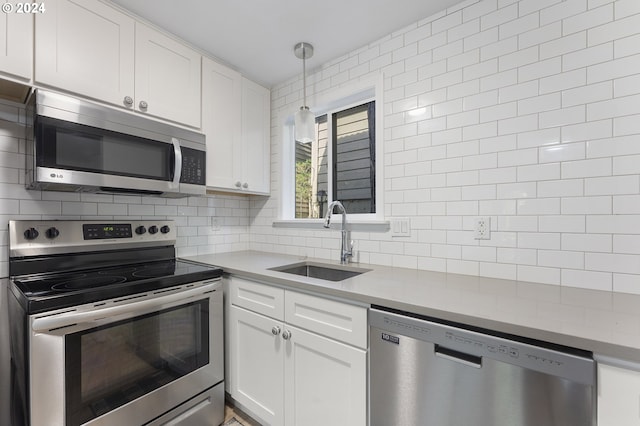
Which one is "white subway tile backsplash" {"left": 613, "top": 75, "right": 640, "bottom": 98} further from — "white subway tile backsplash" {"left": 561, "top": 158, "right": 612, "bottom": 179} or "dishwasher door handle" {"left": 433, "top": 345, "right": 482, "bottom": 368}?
"dishwasher door handle" {"left": 433, "top": 345, "right": 482, "bottom": 368}

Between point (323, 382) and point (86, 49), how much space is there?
6.61ft

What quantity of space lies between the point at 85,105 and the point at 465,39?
199cm

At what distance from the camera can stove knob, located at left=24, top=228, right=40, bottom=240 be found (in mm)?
1405

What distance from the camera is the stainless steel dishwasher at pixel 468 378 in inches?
29.8

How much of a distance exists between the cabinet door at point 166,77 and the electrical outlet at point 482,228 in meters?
1.85

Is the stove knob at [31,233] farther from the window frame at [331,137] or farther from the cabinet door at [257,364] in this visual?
the window frame at [331,137]

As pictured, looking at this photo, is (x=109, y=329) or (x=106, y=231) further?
(x=106, y=231)

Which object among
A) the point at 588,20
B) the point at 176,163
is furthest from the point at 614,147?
the point at 176,163

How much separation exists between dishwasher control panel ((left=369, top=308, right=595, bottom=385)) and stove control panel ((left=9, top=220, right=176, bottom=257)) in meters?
1.57

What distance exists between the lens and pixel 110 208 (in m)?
1.74

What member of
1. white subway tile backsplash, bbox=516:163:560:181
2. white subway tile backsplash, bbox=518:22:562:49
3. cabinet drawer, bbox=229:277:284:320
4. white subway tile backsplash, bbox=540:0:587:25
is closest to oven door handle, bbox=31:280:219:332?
cabinet drawer, bbox=229:277:284:320

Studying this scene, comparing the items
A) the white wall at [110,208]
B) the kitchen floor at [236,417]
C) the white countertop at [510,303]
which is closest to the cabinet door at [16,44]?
the white wall at [110,208]

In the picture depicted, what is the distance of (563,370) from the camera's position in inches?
29.7

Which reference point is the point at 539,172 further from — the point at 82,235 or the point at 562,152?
the point at 82,235
